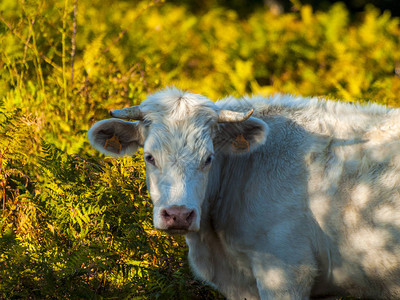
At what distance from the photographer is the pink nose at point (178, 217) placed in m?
4.34

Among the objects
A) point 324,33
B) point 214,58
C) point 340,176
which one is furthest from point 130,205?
point 324,33

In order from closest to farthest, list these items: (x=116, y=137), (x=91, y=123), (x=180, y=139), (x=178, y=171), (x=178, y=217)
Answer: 1. (x=178, y=217)
2. (x=178, y=171)
3. (x=180, y=139)
4. (x=116, y=137)
5. (x=91, y=123)

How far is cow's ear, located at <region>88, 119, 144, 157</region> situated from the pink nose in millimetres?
972

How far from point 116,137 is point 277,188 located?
1.47 meters

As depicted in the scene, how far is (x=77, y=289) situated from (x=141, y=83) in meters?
3.63

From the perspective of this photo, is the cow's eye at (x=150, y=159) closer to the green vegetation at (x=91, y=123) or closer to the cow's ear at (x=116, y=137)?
the cow's ear at (x=116, y=137)

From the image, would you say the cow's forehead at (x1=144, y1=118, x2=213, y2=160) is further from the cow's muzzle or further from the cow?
the cow's muzzle

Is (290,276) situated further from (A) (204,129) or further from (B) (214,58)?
(B) (214,58)

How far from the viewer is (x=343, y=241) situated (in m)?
4.76

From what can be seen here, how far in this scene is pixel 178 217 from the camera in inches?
171

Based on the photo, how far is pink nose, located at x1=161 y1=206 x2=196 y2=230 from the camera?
434 centimetres

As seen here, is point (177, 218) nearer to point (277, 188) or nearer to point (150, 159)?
point (150, 159)

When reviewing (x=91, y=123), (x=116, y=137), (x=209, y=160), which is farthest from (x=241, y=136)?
(x=91, y=123)

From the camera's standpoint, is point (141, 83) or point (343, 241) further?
point (141, 83)
